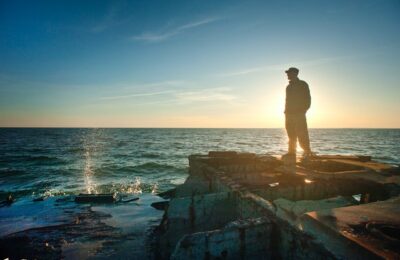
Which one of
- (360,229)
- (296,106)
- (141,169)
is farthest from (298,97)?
(141,169)

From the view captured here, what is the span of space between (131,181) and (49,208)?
26.3 feet

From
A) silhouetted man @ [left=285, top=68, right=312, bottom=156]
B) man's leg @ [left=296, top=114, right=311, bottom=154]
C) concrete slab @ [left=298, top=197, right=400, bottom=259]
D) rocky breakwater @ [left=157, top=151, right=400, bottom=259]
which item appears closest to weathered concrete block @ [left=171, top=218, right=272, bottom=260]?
rocky breakwater @ [left=157, top=151, right=400, bottom=259]

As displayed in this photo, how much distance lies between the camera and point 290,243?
281cm

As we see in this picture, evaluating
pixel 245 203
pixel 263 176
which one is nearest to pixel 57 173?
pixel 263 176

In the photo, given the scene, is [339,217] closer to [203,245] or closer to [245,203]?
[245,203]

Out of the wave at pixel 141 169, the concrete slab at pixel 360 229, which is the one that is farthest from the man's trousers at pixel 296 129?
the wave at pixel 141 169

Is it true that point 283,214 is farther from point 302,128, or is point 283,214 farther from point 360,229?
point 302,128

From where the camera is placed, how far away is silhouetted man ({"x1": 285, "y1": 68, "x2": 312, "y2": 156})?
7.55m

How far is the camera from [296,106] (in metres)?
7.56

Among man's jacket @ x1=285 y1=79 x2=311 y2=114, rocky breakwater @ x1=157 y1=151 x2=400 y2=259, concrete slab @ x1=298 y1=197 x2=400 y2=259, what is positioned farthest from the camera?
man's jacket @ x1=285 y1=79 x2=311 y2=114

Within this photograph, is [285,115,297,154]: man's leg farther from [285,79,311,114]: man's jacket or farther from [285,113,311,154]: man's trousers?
[285,79,311,114]: man's jacket

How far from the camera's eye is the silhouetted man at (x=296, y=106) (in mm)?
7551

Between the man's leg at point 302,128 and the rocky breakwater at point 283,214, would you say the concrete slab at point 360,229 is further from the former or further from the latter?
the man's leg at point 302,128

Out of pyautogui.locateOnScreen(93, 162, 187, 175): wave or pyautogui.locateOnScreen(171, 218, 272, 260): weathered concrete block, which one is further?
pyautogui.locateOnScreen(93, 162, 187, 175): wave
